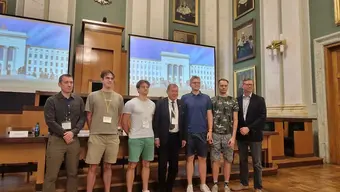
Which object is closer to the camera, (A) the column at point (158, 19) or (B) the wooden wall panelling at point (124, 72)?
(B) the wooden wall panelling at point (124, 72)

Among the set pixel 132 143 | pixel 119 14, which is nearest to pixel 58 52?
pixel 119 14

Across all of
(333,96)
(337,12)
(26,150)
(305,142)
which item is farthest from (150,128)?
(337,12)

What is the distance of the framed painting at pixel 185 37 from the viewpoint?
24.6ft

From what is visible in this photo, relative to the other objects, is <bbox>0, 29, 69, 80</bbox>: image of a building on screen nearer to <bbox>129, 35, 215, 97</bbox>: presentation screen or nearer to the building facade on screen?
the building facade on screen

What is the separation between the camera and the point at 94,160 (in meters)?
2.55

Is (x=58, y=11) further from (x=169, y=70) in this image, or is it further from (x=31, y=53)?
(x=169, y=70)

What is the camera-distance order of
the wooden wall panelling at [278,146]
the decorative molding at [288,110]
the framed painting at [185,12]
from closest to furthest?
the wooden wall panelling at [278,146] < the decorative molding at [288,110] < the framed painting at [185,12]

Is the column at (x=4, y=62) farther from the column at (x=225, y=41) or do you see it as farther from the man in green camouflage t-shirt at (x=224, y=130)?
the column at (x=225, y=41)

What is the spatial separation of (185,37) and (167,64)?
1.18 meters

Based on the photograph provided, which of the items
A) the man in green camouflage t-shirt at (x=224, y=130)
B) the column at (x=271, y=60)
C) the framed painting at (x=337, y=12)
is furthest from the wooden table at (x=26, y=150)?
the framed painting at (x=337, y=12)

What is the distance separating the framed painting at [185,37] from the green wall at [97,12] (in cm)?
159

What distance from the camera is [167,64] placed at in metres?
7.05

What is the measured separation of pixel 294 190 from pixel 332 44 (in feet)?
11.3

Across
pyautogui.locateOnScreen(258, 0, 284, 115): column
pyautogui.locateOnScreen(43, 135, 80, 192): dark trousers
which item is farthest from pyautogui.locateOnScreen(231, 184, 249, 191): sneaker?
pyautogui.locateOnScreen(258, 0, 284, 115): column
